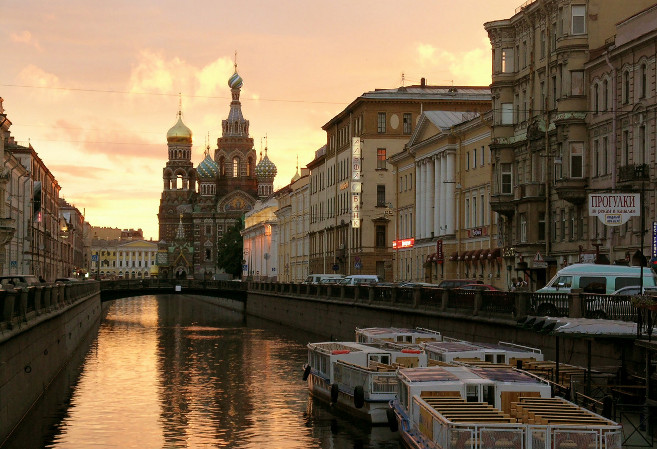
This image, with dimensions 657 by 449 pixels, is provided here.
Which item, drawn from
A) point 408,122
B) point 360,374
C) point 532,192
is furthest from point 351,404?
point 408,122

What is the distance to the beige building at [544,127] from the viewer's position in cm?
6278

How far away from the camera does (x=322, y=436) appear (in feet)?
116

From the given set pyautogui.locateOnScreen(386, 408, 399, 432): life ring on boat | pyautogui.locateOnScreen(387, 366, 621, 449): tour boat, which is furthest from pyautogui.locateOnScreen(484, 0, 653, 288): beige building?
pyautogui.locateOnScreen(387, 366, 621, 449): tour boat

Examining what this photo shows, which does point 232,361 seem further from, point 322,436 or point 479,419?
point 479,419

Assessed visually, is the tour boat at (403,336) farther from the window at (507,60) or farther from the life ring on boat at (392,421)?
the window at (507,60)

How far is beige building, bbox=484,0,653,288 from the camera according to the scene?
6278cm

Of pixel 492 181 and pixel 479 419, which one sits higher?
pixel 492 181

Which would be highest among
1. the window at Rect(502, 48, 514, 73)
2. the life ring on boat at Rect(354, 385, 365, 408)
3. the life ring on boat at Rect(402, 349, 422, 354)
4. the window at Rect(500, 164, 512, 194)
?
the window at Rect(502, 48, 514, 73)

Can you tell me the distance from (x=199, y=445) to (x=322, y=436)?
355 centimetres

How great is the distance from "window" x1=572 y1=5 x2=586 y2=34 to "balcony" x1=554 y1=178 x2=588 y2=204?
7.71m

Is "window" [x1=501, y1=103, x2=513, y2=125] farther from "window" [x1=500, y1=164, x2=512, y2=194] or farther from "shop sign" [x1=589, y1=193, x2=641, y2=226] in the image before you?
"shop sign" [x1=589, y1=193, x2=641, y2=226]

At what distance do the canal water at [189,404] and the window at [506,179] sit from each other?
49.4 feet

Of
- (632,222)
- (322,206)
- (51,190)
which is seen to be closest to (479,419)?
(632,222)

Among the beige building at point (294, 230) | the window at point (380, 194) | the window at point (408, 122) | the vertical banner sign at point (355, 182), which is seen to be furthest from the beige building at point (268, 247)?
the window at point (408, 122)
